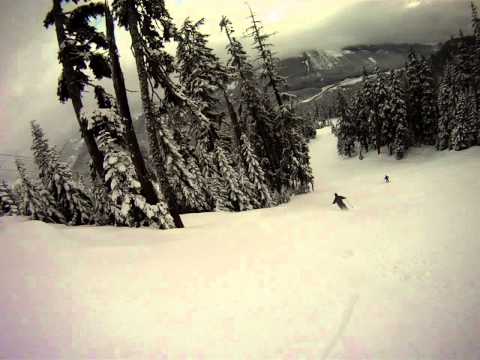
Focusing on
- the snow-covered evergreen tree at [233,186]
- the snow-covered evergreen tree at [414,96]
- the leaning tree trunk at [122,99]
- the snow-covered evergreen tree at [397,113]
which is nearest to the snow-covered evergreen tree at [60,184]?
the snow-covered evergreen tree at [233,186]

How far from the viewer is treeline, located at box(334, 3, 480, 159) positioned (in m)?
42.8

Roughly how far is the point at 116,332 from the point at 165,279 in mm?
1698

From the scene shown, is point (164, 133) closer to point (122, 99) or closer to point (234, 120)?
point (234, 120)

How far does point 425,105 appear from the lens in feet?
162

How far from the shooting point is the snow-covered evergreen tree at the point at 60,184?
23391 millimetres

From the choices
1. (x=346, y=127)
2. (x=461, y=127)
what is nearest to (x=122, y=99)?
(x=461, y=127)

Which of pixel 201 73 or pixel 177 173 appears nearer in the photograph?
pixel 201 73

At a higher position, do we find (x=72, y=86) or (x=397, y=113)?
(x=72, y=86)

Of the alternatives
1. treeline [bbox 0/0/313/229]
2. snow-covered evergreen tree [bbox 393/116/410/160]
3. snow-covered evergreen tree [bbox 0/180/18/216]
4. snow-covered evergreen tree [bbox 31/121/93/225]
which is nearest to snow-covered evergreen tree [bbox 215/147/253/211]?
treeline [bbox 0/0/313/229]

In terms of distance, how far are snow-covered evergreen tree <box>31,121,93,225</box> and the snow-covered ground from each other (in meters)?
15.2

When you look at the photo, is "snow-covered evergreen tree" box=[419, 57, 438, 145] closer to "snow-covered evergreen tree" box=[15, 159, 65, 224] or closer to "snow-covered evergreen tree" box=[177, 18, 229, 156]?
"snow-covered evergreen tree" box=[177, 18, 229, 156]

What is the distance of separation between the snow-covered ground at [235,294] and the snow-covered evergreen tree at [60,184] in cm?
1521

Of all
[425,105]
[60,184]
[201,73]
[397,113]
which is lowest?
[397,113]

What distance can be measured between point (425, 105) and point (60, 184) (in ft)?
189
